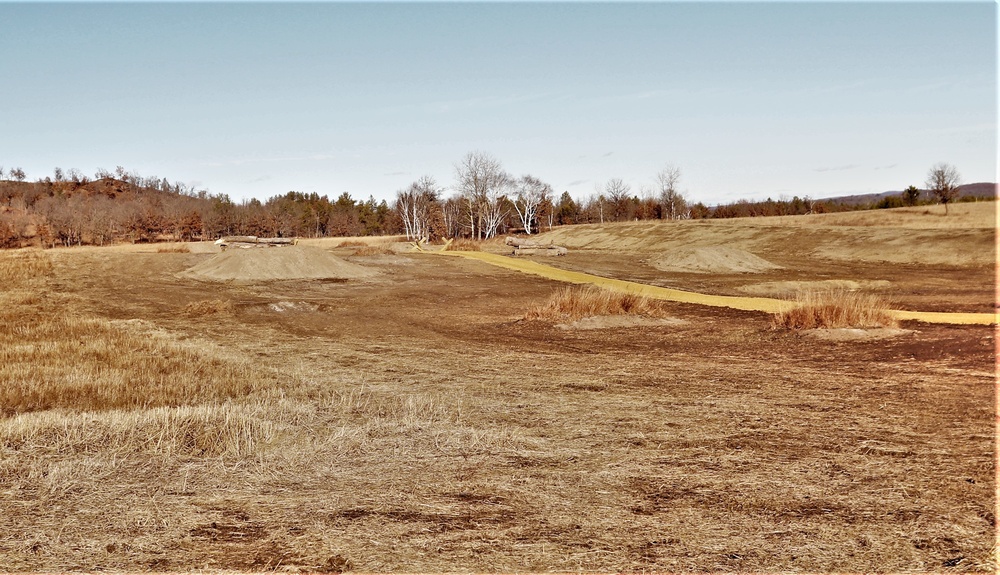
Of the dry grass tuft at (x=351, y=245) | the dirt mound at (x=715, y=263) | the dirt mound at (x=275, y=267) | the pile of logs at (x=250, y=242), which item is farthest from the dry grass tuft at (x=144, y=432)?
the dry grass tuft at (x=351, y=245)

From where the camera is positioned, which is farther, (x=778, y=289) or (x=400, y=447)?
(x=778, y=289)

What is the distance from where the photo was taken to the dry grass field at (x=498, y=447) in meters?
4.23

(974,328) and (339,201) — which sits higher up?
(339,201)

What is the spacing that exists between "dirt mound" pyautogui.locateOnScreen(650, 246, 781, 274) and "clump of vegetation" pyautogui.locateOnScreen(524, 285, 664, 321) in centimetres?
1726

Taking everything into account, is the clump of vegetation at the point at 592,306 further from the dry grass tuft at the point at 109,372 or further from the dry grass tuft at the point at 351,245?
the dry grass tuft at the point at 351,245

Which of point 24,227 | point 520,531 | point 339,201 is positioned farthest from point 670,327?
point 339,201

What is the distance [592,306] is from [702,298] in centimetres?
670

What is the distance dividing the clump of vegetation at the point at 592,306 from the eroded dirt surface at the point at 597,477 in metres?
4.27

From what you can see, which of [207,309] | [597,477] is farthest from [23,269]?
[597,477]

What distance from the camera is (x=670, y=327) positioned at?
1561cm

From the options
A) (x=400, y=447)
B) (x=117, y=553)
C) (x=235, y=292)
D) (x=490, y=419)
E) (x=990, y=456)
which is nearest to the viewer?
(x=117, y=553)

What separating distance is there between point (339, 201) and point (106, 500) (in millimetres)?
126955

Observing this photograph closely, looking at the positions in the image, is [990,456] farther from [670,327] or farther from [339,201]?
[339,201]

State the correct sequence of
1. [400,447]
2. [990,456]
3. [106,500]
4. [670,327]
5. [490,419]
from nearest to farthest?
[106,500], [990,456], [400,447], [490,419], [670,327]
